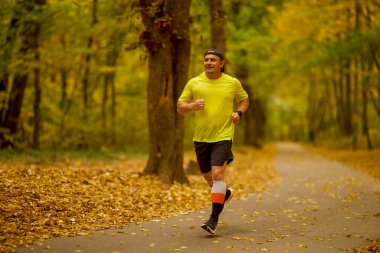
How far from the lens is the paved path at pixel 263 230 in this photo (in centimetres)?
612

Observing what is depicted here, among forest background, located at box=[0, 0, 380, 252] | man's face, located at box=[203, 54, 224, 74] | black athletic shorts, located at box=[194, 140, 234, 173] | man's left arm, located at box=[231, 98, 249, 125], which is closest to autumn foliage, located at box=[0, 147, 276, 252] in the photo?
forest background, located at box=[0, 0, 380, 252]

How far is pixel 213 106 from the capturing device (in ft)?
23.4

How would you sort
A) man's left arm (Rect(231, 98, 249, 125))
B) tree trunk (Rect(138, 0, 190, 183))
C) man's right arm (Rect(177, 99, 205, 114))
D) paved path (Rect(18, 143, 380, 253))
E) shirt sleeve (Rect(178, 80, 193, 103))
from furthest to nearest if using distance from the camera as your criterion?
1. tree trunk (Rect(138, 0, 190, 183))
2. shirt sleeve (Rect(178, 80, 193, 103))
3. man's left arm (Rect(231, 98, 249, 125))
4. man's right arm (Rect(177, 99, 205, 114))
5. paved path (Rect(18, 143, 380, 253))

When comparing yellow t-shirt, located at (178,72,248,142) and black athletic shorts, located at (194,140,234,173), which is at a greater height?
yellow t-shirt, located at (178,72,248,142)

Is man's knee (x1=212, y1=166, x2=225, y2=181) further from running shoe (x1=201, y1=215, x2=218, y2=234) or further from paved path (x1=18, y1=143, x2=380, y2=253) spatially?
paved path (x1=18, y1=143, x2=380, y2=253)

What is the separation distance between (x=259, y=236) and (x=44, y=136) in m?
18.6

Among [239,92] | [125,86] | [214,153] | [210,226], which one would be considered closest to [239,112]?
[239,92]

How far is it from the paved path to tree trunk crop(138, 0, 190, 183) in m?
2.15

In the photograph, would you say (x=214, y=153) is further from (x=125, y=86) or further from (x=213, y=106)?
(x=125, y=86)

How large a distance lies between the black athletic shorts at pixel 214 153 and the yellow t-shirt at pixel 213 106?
2.8 inches

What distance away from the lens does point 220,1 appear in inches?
619

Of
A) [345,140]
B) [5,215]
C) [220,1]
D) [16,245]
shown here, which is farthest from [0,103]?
[345,140]

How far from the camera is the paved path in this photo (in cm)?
612

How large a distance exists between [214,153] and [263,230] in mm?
1334
